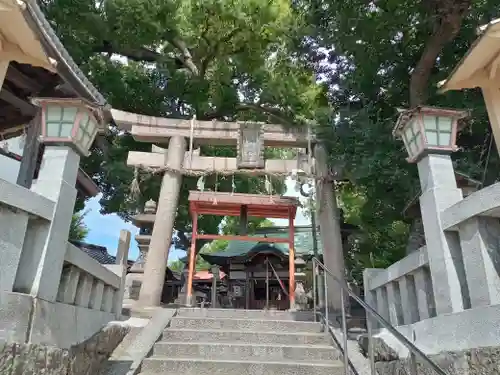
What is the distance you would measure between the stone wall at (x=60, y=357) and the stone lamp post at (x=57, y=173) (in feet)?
1.33

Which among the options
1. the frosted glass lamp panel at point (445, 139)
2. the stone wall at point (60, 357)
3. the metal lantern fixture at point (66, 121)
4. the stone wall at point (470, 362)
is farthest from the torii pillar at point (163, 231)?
the frosted glass lamp panel at point (445, 139)

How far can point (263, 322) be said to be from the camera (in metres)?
5.55

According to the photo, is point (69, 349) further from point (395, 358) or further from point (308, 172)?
point (308, 172)

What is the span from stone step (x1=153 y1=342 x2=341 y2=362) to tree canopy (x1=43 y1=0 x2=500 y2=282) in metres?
2.71

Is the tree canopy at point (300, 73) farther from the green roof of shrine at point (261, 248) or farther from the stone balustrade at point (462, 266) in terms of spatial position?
the stone balustrade at point (462, 266)

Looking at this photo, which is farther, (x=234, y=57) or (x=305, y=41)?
(x=234, y=57)

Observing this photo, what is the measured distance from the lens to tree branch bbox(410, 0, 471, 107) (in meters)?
5.86

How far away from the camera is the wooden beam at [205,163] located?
29.3ft

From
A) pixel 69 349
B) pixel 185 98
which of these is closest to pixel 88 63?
pixel 185 98

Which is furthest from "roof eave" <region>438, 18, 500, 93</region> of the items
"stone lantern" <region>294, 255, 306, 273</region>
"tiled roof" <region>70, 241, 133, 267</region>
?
"tiled roof" <region>70, 241, 133, 267</region>

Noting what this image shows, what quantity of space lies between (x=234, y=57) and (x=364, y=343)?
330 inches

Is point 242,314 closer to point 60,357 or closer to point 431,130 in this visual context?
point 60,357

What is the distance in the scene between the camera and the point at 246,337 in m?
5.10

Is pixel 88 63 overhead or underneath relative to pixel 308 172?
overhead
